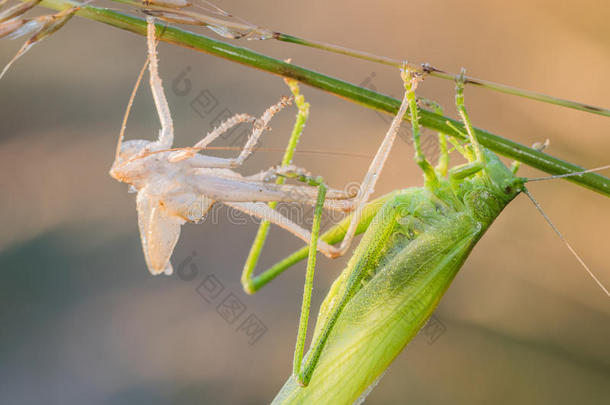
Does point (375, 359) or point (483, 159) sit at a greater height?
point (483, 159)

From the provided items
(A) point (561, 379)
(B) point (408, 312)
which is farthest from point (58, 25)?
(A) point (561, 379)

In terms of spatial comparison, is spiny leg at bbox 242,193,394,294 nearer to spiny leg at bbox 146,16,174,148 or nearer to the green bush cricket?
the green bush cricket

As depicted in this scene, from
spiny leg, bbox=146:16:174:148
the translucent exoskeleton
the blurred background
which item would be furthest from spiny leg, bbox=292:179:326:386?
the blurred background

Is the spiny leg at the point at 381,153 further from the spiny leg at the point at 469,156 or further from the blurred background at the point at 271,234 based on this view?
the blurred background at the point at 271,234

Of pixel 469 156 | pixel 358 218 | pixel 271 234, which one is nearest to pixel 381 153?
pixel 358 218

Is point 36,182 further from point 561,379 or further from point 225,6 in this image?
point 561,379
